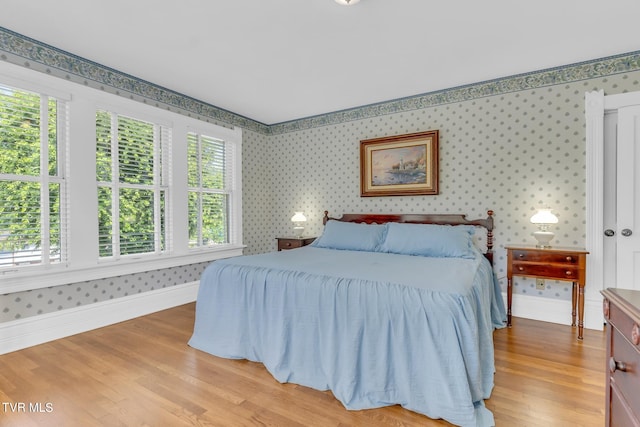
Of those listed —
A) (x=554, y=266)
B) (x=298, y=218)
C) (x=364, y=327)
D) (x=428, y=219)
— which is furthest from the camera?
(x=298, y=218)

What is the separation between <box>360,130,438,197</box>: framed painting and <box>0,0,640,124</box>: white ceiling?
70cm

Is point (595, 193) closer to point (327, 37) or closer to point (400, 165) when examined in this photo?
point (400, 165)

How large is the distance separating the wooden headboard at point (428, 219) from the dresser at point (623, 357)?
2607mm

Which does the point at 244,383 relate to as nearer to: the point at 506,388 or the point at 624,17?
the point at 506,388

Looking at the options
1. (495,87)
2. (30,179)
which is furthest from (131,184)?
(495,87)

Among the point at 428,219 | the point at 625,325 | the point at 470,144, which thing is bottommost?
the point at 625,325

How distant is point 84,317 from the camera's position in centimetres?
308

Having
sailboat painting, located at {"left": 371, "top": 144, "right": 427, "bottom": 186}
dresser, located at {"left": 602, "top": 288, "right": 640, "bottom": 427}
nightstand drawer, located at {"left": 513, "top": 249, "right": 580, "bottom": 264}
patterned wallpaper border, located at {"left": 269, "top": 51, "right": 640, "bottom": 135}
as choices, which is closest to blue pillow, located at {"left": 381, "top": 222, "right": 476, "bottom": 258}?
nightstand drawer, located at {"left": 513, "top": 249, "right": 580, "bottom": 264}

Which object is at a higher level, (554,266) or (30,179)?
(30,179)

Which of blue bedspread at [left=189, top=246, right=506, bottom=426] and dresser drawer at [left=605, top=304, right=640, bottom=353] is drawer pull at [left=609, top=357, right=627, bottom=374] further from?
blue bedspread at [left=189, top=246, right=506, bottom=426]

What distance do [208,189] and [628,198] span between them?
453cm

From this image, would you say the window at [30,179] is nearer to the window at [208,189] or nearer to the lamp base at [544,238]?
the window at [208,189]

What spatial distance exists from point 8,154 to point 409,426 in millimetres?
3516

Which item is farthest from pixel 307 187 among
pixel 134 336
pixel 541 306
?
pixel 541 306
